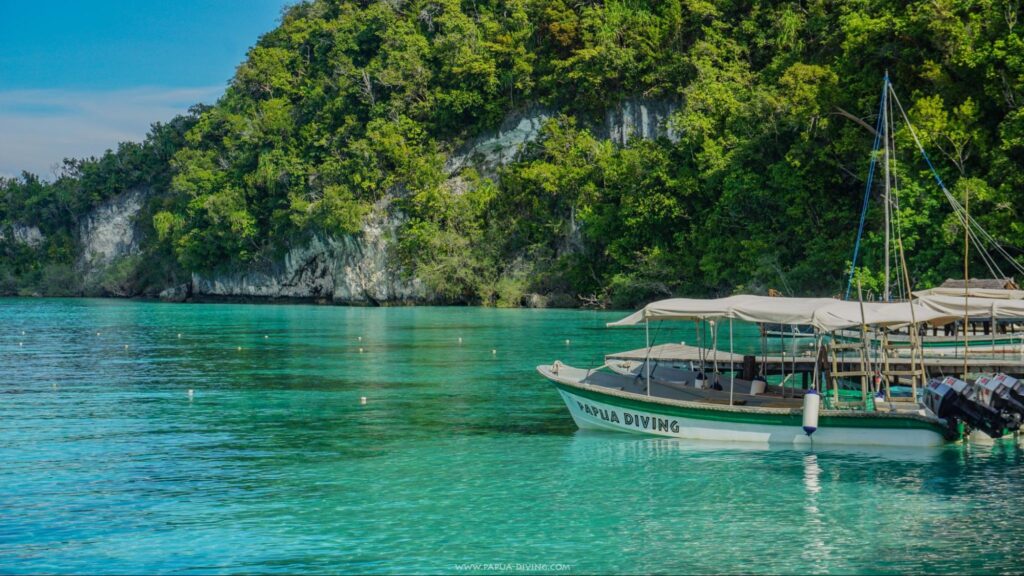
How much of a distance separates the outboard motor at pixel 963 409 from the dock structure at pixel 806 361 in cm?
559

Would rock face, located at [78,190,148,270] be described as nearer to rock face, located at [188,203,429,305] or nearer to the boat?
rock face, located at [188,203,429,305]

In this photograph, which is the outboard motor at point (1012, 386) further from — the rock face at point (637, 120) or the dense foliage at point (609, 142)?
the rock face at point (637, 120)

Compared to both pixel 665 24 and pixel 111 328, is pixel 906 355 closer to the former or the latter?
pixel 111 328

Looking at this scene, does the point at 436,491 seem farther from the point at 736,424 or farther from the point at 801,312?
the point at 801,312

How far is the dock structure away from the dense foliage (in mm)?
21799

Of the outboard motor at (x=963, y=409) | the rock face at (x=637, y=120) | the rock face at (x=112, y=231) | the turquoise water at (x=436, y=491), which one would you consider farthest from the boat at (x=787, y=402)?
the rock face at (x=112, y=231)

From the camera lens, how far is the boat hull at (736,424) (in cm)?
2412

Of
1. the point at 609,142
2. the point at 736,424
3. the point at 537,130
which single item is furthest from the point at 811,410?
the point at 537,130

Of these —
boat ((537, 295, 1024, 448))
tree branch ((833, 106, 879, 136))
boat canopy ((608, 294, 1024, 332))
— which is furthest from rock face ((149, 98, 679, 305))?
boat ((537, 295, 1024, 448))

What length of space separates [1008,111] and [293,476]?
152 feet

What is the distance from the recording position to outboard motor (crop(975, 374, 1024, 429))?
23.5m

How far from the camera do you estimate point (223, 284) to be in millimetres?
131375

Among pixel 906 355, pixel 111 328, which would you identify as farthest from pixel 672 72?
pixel 906 355

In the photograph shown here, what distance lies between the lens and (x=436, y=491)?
20.2 m
